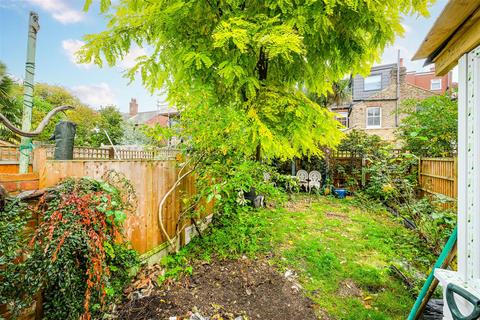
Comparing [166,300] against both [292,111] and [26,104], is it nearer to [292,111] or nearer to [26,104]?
[26,104]

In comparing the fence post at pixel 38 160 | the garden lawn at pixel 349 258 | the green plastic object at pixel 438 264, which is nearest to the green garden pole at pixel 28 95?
the fence post at pixel 38 160

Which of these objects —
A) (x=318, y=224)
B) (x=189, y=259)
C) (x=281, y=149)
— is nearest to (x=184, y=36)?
(x=281, y=149)

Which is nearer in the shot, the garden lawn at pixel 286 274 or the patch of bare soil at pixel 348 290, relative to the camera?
the garden lawn at pixel 286 274

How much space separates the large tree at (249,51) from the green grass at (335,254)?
1.58 m

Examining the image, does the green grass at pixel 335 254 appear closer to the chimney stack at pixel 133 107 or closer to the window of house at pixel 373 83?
the window of house at pixel 373 83

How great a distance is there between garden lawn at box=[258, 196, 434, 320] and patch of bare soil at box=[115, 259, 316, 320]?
0.98ft

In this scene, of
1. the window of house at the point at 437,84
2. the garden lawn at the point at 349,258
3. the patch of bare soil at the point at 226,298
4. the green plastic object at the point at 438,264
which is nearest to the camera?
the green plastic object at the point at 438,264

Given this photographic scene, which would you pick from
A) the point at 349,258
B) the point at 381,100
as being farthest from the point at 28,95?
the point at 381,100

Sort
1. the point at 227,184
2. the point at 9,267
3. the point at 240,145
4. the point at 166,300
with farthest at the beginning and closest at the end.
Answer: the point at 240,145 < the point at 227,184 < the point at 166,300 < the point at 9,267

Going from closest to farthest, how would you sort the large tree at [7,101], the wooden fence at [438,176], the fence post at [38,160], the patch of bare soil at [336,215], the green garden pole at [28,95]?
1. the fence post at [38,160]
2. the green garden pole at [28,95]
3. the wooden fence at [438,176]
4. the patch of bare soil at [336,215]
5. the large tree at [7,101]

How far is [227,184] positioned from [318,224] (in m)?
3.77

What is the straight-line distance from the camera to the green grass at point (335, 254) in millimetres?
2996

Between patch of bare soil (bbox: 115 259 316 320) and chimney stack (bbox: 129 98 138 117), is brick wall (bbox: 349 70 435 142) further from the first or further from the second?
chimney stack (bbox: 129 98 138 117)

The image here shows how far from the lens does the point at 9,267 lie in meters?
1.63
